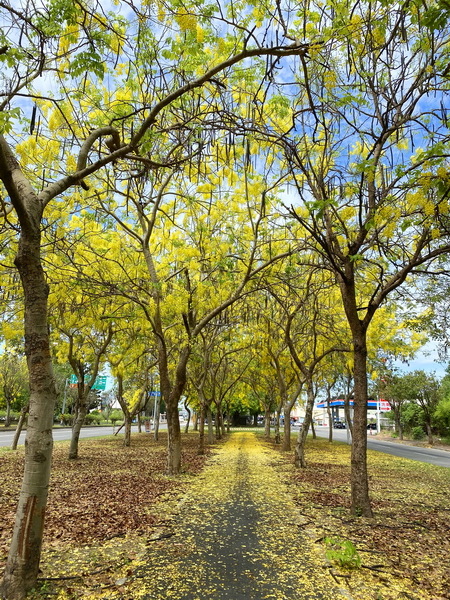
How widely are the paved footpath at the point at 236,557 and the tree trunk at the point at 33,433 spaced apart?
0.83m

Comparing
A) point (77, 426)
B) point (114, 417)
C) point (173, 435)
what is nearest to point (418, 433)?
point (114, 417)

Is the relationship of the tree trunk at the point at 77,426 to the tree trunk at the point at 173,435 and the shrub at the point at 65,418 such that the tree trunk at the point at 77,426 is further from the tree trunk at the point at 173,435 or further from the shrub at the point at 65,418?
the shrub at the point at 65,418

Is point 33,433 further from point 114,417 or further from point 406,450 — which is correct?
point 114,417

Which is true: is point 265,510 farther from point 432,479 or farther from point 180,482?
point 432,479

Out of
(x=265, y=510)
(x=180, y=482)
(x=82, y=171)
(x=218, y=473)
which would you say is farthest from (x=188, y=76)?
(x=218, y=473)

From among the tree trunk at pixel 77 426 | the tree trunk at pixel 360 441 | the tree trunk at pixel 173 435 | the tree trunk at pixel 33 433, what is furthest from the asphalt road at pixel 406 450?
the tree trunk at pixel 33 433

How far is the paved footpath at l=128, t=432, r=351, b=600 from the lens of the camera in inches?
128

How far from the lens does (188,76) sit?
5172 millimetres

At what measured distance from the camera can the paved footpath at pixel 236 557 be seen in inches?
128

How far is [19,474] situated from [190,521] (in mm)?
5558

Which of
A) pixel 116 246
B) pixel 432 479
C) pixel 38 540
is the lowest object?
pixel 432 479

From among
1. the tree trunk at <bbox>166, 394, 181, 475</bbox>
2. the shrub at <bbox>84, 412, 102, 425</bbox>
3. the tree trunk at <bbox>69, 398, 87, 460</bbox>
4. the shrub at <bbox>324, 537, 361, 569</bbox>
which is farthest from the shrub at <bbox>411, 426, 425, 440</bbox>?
the shrub at <bbox>324, 537, 361, 569</bbox>

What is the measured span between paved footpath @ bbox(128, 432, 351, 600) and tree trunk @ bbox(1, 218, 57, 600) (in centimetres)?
83

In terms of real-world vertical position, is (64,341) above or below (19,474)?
above
